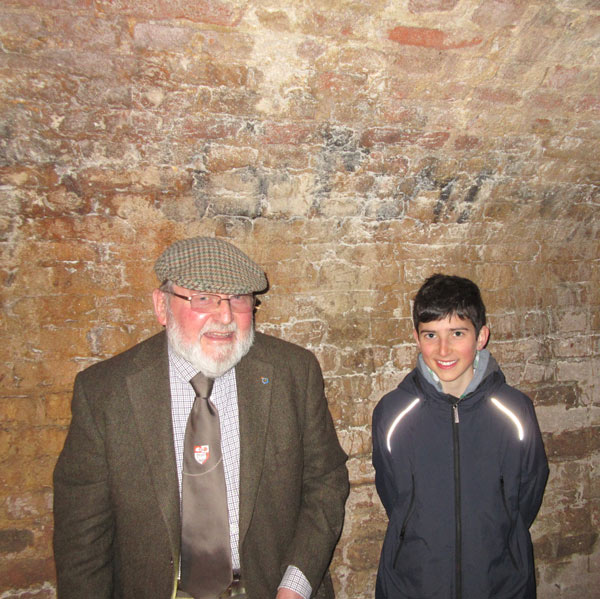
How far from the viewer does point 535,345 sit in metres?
2.87

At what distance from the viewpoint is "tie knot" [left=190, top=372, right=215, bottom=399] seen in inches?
71.1

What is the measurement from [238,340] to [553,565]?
284cm

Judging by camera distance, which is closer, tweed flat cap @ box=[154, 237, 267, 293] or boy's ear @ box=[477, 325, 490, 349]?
tweed flat cap @ box=[154, 237, 267, 293]

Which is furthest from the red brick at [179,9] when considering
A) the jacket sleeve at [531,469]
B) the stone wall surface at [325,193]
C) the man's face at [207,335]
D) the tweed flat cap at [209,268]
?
the jacket sleeve at [531,469]

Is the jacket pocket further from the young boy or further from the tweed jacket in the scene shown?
the tweed jacket

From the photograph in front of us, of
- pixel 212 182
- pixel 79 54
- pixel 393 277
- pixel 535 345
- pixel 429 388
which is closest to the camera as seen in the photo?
pixel 79 54

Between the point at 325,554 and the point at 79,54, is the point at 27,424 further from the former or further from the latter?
the point at 79,54

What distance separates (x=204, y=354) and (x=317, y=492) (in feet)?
2.62

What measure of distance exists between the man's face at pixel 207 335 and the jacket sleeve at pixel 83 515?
17.9 inches

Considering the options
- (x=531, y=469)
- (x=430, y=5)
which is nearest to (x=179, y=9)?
(x=430, y=5)

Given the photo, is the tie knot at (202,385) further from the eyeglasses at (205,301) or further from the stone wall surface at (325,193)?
the stone wall surface at (325,193)

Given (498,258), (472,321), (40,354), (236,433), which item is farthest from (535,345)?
(40,354)

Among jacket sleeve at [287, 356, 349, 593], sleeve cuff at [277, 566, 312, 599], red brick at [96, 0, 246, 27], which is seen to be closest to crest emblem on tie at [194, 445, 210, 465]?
jacket sleeve at [287, 356, 349, 593]

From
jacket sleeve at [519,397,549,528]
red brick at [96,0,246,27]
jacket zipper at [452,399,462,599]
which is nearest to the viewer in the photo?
red brick at [96,0,246,27]
